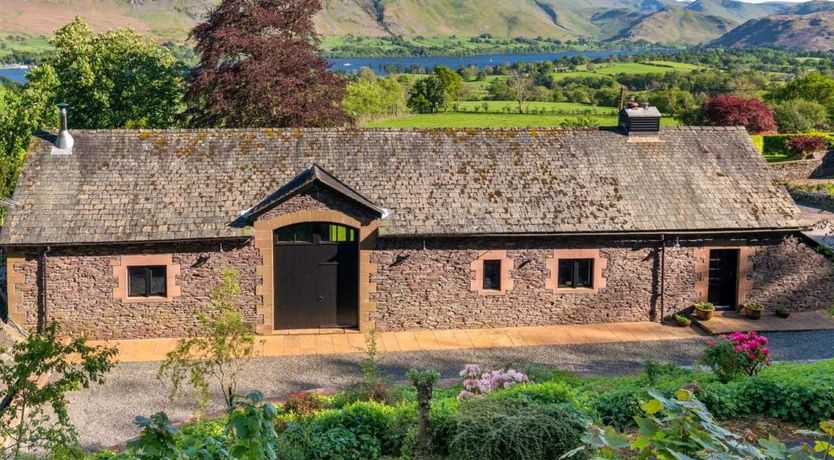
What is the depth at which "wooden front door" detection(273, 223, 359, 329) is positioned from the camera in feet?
73.0

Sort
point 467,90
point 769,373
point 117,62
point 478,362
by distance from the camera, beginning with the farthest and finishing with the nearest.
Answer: point 467,90 < point 117,62 < point 478,362 < point 769,373

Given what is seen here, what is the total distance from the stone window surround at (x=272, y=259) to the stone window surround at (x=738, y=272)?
938 centimetres

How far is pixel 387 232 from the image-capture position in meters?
22.1

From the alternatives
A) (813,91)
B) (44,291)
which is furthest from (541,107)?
(44,291)

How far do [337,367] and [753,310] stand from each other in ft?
39.8

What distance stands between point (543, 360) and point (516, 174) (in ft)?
20.2

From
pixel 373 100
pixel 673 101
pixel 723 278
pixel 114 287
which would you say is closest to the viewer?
pixel 114 287

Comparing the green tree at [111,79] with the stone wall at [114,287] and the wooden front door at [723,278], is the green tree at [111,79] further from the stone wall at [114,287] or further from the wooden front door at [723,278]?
the wooden front door at [723,278]

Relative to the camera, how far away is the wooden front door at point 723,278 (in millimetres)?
24031

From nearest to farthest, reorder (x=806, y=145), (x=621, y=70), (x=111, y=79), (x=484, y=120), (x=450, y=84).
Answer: (x=111, y=79) < (x=806, y=145) < (x=484, y=120) < (x=450, y=84) < (x=621, y=70)

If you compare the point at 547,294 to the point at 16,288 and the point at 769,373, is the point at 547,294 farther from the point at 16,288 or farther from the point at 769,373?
the point at 16,288

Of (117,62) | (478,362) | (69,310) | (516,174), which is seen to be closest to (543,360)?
(478,362)

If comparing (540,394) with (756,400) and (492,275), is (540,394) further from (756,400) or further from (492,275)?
(492,275)

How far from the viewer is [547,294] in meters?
23.1
